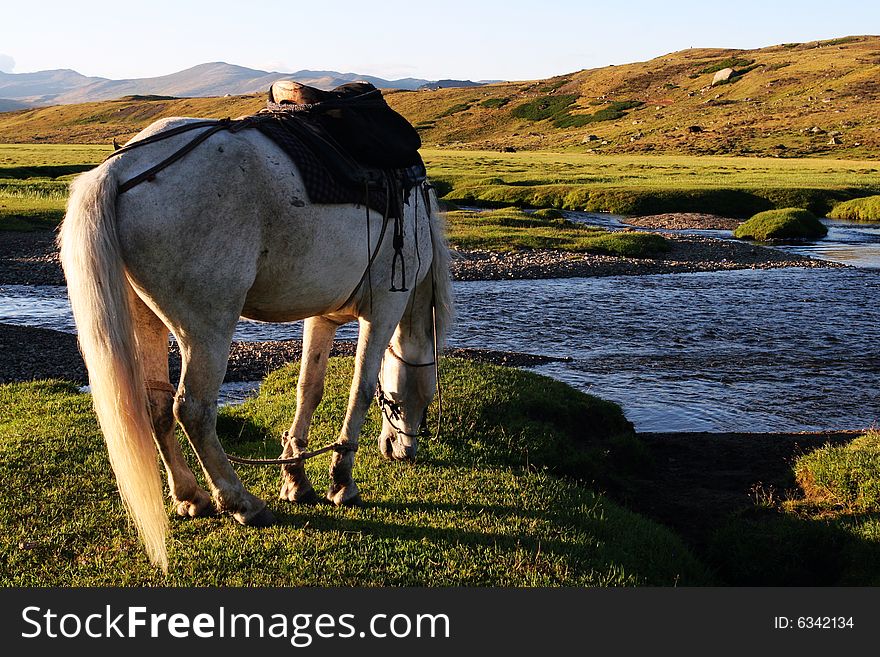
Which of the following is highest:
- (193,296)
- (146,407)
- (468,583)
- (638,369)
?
(193,296)

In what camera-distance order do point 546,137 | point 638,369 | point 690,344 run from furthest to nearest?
point 546,137, point 690,344, point 638,369

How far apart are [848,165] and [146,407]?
80.5m

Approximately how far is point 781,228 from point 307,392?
117 ft

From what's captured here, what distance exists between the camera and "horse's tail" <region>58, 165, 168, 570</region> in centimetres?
575

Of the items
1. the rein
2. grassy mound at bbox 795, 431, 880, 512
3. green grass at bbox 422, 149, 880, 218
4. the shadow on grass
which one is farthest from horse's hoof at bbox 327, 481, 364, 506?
the shadow on grass

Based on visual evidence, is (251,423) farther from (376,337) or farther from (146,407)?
(146,407)

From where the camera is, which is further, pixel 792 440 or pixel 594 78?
pixel 594 78

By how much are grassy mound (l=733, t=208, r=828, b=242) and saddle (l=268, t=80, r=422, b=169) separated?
34.6 m

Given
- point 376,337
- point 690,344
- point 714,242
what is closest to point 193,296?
point 376,337

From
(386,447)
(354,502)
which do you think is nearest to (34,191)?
(386,447)

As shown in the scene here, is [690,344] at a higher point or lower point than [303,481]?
lower

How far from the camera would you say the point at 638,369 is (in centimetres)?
1709

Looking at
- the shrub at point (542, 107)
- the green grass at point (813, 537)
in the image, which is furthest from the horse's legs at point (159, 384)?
the shrub at point (542, 107)

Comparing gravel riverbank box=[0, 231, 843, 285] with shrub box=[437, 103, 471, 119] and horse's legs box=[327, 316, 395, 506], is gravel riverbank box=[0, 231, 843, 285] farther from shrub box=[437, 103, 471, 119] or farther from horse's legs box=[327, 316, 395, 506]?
shrub box=[437, 103, 471, 119]
